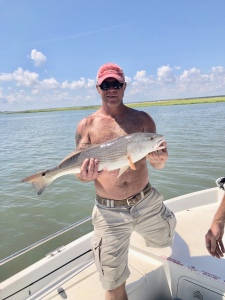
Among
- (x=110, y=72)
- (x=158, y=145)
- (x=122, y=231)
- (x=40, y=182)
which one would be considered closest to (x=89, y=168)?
(x=40, y=182)

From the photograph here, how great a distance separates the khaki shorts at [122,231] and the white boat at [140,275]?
29 centimetres

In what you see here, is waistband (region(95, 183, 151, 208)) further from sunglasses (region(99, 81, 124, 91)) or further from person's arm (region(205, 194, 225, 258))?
sunglasses (region(99, 81, 124, 91))

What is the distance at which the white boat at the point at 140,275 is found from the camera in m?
3.26

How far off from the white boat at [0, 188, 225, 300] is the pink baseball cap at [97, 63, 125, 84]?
7.53ft

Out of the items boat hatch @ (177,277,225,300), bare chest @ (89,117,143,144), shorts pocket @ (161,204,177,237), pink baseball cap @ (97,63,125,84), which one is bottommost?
boat hatch @ (177,277,225,300)

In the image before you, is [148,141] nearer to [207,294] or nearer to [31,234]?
[207,294]

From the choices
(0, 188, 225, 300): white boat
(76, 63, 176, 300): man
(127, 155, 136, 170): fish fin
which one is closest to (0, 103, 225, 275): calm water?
(0, 188, 225, 300): white boat

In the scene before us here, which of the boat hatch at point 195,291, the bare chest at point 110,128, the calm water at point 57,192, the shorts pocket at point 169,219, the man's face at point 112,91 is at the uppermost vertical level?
the man's face at point 112,91

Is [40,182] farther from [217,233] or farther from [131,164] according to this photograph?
[217,233]

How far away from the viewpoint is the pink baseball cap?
3.22 metres

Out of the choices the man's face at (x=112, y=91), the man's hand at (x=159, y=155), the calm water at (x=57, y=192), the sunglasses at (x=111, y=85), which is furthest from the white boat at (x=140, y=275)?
the calm water at (x=57, y=192)

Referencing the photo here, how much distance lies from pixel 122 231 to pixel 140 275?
2.41ft

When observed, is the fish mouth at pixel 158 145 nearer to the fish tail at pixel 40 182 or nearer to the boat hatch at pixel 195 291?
the fish tail at pixel 40 182

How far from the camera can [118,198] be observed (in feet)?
11.0
